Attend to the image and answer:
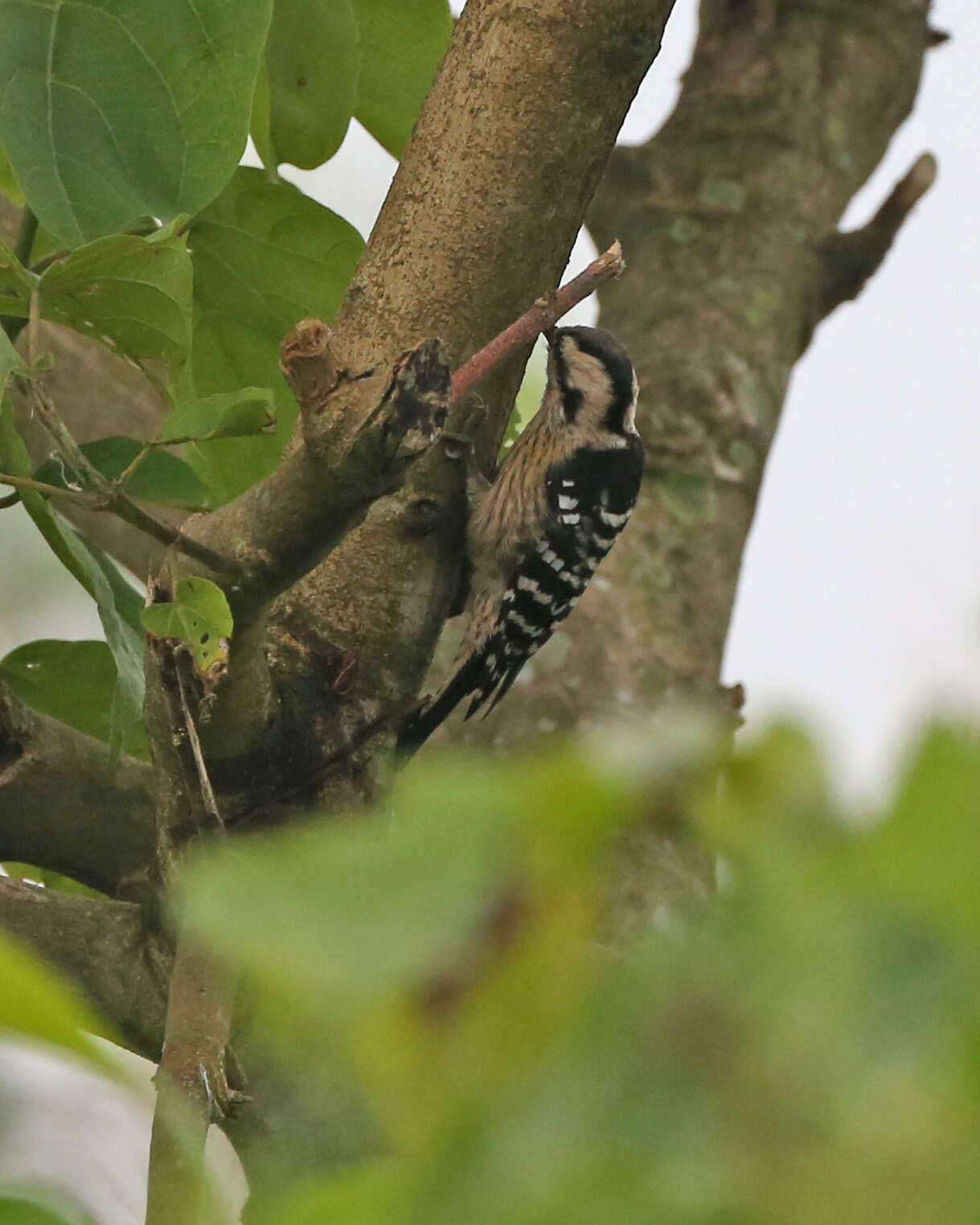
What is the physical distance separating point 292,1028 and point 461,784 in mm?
83

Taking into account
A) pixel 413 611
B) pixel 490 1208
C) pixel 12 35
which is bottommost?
pixel 490 1208

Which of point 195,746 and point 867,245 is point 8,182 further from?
point 867,245

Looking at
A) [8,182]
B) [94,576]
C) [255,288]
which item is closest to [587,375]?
[255,288]

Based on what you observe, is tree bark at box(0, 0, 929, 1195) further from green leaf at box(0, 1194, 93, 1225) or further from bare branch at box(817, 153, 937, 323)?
green leaf at box(0, 1194, 93, 1225)

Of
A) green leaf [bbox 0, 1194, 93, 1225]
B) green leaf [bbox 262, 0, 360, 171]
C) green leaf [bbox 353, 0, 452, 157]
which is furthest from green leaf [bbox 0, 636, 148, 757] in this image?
green leaf [bbox 0, 1194, 93, 1225]

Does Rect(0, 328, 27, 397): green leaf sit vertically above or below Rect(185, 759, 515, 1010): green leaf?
above

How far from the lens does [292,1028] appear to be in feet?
1.19

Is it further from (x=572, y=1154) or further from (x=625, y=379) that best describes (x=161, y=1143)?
(x=625, y=379)

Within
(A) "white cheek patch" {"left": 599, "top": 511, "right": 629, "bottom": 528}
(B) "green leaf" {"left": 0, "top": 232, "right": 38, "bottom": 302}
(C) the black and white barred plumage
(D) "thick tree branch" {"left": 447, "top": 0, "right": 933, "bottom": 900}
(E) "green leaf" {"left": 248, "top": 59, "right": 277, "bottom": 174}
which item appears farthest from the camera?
(D) "thick tree branch" {"left": 447, "top": 0, "right": 933, "bottom": 900}

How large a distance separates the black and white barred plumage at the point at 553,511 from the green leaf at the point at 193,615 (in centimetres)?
125

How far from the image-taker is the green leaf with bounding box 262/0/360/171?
1.71 m

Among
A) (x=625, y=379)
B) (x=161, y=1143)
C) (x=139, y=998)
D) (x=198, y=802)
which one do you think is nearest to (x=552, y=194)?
(x=198, y=802)

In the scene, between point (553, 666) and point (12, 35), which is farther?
point (553, 666)

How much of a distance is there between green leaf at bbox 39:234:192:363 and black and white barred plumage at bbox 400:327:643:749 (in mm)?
1054
